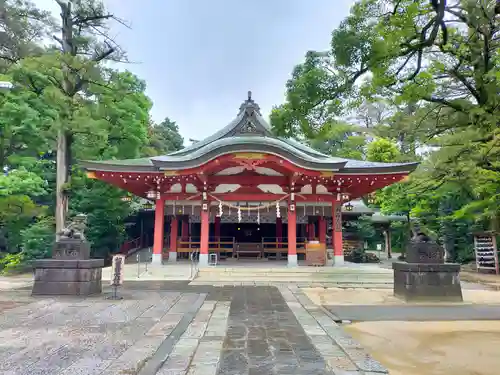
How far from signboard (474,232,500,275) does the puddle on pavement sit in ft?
40.1

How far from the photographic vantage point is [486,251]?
1599 centimetres

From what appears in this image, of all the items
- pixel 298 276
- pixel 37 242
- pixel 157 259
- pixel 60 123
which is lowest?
pixel 298 276

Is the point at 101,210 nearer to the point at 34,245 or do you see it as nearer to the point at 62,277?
the point at 34,245

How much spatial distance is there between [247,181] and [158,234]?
465cm

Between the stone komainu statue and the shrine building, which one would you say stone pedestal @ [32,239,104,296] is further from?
the shrine building

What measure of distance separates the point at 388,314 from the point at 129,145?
15.6m

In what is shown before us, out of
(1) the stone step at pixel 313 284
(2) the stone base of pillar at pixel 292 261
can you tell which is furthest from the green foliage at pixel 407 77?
(2) the stone base of pillar at pixel 292 261

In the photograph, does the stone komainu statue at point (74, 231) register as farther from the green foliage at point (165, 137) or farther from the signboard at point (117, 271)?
the green foliage at point (165, 137)

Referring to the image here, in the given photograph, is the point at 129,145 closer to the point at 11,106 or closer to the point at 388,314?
the point at 11,106

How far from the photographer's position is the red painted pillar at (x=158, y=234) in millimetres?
14430

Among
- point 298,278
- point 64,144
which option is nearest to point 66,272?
point 298,278

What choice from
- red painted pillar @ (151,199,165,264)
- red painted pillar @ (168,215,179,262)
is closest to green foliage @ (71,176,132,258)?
red painted pillar @ (168,215,179,262)

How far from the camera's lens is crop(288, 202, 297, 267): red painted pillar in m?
→ 14.1

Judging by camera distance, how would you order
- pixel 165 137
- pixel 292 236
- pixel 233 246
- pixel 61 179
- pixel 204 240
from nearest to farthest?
pixel 61 179 < pixel 204 240 < pixel 292 236 < pixel 233 246 < pixel 165 137
